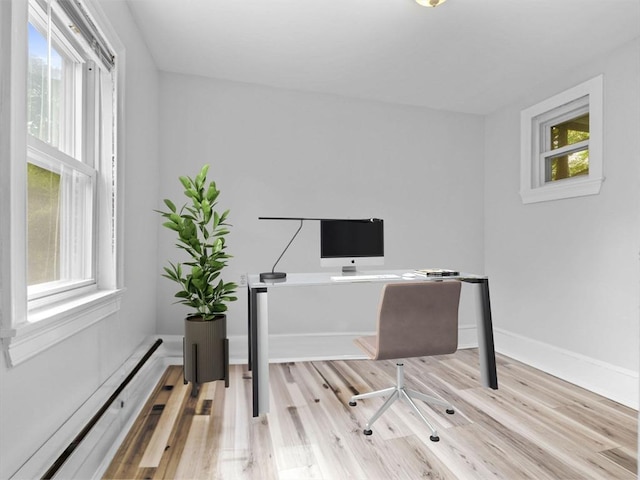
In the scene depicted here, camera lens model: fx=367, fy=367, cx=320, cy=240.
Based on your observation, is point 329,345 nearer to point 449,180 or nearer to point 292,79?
point 449,180

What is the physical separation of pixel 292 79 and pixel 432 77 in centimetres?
121

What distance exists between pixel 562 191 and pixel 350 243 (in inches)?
70.9

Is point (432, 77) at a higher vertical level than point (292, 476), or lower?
higher

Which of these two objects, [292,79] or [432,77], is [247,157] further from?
[432,77]

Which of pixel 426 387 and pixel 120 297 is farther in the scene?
pixel 426 387

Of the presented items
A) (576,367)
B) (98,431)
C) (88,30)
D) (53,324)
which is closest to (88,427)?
(98,431)

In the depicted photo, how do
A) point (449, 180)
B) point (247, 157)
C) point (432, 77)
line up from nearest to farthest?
point (432, 77) → point (247, 157) → point (449, 180)

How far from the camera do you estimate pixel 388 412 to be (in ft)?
7.57

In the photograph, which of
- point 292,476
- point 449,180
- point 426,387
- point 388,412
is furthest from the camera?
point 449,180

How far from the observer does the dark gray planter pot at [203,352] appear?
2.46 metres

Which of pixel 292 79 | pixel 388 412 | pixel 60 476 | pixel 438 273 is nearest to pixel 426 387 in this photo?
pixel 388 412

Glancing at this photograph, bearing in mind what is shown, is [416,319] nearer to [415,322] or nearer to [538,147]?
[415,322]

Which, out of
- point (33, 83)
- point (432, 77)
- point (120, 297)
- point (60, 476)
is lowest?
point (60, 476)

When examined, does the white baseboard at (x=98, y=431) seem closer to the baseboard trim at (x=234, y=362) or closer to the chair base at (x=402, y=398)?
the baseboard trim at (x=234, y=362)
